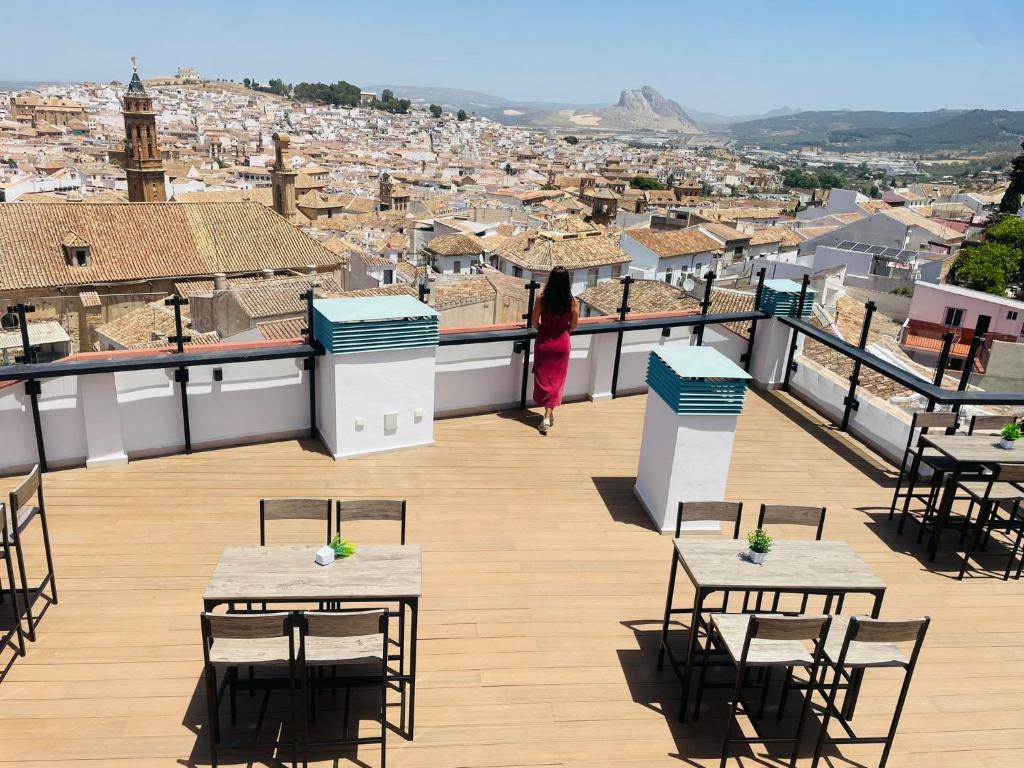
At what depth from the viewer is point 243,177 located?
324 ft

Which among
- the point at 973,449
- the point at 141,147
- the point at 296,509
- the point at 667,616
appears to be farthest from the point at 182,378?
the point at 141,147

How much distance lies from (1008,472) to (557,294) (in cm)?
405

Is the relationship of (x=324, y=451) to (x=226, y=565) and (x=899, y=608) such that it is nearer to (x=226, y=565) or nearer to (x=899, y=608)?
(x=226, y=565)

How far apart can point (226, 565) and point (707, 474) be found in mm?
3784

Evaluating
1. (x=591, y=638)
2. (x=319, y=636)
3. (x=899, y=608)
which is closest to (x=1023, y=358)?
(x=899, y=608)

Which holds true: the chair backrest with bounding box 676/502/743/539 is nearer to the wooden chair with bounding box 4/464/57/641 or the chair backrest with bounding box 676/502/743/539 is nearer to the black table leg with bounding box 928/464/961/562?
the black table leg with bounding box 928/464/961/562

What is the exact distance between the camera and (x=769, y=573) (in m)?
3.94

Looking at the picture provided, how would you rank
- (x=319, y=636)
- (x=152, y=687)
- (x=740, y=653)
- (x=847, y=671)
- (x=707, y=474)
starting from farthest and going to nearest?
(x=707, y=474) < (x=847, y=671) < (x=152, y=687) < (x=740, y=653) < (x=319, y=636)

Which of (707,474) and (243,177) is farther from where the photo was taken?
(243,177)

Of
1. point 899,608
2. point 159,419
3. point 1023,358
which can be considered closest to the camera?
point 899,608

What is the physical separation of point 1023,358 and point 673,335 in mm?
25662

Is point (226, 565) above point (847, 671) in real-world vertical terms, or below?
above

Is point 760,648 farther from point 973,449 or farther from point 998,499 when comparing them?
point 973,449

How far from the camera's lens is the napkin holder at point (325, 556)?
12.2 feet
